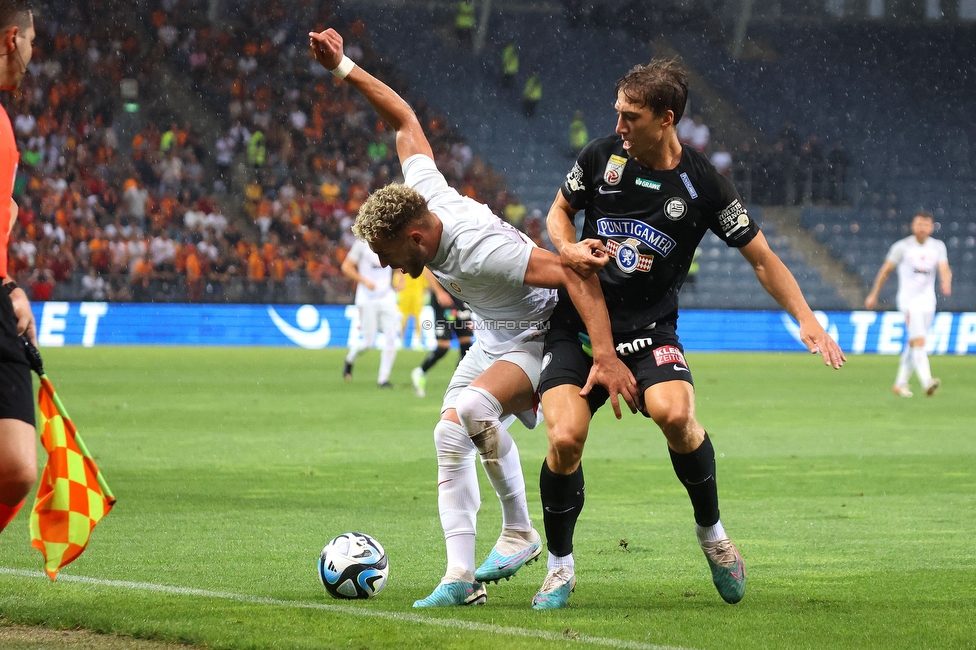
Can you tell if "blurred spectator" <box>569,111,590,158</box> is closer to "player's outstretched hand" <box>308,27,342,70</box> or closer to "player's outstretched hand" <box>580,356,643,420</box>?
"player's outstretched hand" <box>308,27,342,70</box>

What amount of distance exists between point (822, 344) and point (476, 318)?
4.82ft

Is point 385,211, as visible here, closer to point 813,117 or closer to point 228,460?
point 228,460

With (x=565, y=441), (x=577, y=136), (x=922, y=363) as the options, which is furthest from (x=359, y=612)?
(x=577, y=136)

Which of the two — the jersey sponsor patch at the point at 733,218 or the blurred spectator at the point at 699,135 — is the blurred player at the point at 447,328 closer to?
the jersey sponsor patch at the point at 733,218

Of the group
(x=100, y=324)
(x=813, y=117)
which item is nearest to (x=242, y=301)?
(x=100, y=324)

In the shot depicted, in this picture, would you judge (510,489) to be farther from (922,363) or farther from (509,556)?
(922,363)

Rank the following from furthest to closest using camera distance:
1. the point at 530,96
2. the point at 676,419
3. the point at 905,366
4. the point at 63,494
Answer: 1. the point at 530,96
2. the point at 905,366
3. the point at 676,419
4. the point at 63,494

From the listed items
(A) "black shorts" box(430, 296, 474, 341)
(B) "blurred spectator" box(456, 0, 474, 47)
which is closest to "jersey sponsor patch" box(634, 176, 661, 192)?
(A) "black shorts" box(430, 296, 474, 341)

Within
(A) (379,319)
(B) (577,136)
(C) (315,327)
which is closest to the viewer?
(A) (379,319)

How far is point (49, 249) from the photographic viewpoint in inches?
1037

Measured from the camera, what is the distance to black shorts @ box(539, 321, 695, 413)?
4949mm

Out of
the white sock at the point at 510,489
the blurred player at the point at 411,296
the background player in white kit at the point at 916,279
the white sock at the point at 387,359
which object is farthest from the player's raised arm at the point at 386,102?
the blurred player at the point at 411,296

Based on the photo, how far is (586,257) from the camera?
4.68 metres

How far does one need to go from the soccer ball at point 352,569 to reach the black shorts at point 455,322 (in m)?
8.29
